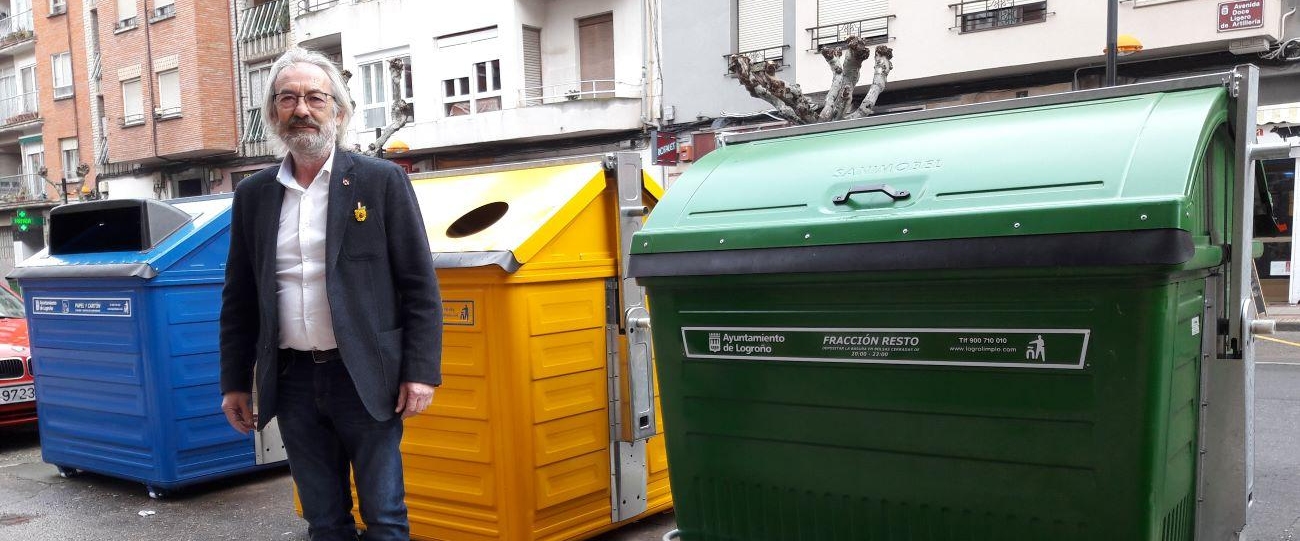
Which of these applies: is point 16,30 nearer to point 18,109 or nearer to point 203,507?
point 18,109

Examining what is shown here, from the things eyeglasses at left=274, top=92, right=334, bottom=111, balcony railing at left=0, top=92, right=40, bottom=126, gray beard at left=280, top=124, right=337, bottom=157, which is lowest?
gray beard at left=280, top=124, right=337, bottom=157

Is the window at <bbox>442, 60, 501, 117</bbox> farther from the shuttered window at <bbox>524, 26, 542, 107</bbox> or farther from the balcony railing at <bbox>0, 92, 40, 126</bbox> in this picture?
the balcony railing at <bbox>0, 92, 40, 126</bbox>

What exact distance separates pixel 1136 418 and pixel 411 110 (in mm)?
20849

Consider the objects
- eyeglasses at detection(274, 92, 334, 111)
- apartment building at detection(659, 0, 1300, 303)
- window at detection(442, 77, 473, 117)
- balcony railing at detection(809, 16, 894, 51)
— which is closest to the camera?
eyeglasses at detection(274, 92, 334, 111)

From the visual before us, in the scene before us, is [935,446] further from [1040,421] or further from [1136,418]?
[1136,418]

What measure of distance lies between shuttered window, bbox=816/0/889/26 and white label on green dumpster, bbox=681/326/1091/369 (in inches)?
530

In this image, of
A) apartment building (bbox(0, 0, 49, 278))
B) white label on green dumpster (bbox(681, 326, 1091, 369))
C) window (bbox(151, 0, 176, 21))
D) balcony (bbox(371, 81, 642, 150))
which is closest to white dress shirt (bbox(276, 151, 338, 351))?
white label on green dumpster (bbox(681, 326, 1091, 369))

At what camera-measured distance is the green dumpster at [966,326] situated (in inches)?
91.0

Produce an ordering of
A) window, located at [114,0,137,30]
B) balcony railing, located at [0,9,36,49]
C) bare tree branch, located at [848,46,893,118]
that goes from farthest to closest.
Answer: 1. balcony railing, located at [0,9,36,49]
2. window, located at [114,0,137,30]
3. bare tree branch, located at [848,46,893,118]

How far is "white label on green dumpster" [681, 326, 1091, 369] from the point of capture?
237 cm

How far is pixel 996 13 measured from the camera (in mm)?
14391

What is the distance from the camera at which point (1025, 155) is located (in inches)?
101

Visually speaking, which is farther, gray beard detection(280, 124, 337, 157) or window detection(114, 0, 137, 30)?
window detection(114, 0, 137, 30)

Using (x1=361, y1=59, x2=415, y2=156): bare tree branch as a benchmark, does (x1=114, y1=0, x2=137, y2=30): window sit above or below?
above
